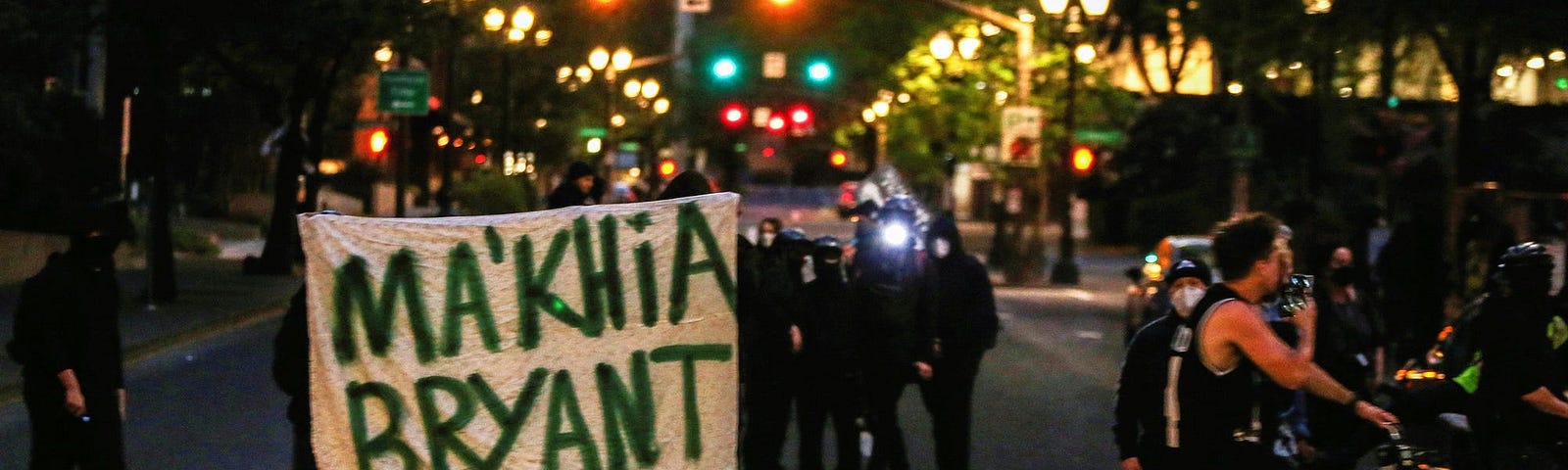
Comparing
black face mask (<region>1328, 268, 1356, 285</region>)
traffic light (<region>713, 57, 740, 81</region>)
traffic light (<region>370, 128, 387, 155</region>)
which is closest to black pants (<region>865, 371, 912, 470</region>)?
black face mask (<region>1328, 268, 1356, 285</region>)

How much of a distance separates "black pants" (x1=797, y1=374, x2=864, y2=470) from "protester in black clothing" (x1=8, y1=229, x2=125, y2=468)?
3.28 meters

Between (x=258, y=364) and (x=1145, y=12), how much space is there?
1123 inches

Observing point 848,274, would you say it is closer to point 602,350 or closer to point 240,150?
point 602,350

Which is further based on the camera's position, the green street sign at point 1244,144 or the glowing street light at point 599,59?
the glowing street light at point 599,59

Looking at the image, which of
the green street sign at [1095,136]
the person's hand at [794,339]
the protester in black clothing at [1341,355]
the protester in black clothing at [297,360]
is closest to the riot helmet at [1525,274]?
the protester in black clothing at [1341,355]

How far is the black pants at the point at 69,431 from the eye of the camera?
8.01 meters

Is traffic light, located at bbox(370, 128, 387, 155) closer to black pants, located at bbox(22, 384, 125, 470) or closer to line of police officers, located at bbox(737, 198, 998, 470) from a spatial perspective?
line of police officers, located at bbox(737, 198, 998, 470)

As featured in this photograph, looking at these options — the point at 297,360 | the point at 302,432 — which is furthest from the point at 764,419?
the point at 297,360

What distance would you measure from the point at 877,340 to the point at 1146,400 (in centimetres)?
337

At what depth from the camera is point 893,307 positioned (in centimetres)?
961

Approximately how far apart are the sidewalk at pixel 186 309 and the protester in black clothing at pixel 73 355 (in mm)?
6335

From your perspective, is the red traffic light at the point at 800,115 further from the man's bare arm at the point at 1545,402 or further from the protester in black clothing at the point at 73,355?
the man's bare arm at the point at 1545,402

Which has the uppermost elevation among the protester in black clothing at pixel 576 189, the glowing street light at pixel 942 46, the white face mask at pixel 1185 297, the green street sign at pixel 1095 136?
the glowing street light at pixel 942 46

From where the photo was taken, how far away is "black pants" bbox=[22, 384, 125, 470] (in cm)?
801
